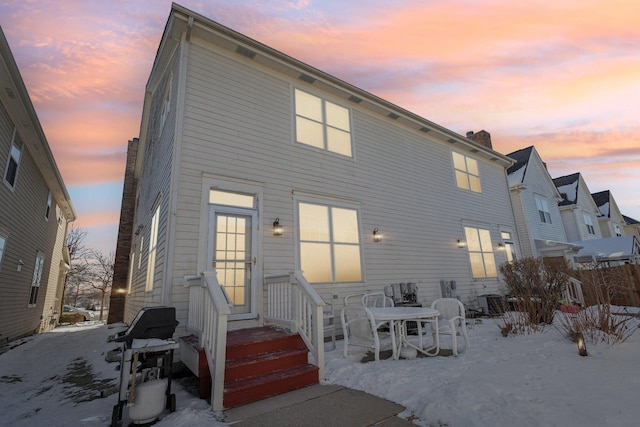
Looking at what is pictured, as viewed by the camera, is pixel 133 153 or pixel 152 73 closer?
pixel 152 73

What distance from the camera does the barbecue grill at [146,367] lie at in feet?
9.46

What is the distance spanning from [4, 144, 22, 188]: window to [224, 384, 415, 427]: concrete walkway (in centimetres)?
958

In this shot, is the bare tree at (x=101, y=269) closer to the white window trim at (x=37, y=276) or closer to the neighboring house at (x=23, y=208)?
the neighboring house at (x=23, y=208)

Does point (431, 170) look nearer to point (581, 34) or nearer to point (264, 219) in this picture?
point (581, 34)

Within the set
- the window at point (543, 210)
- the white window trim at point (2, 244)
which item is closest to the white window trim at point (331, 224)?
the white window trim at point (2, 244)

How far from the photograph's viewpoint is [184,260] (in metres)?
5.13

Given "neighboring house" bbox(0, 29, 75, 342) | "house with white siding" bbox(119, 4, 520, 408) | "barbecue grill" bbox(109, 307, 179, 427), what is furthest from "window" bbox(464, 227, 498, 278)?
"neighboring house" bbox(0, 29, 75, 342)

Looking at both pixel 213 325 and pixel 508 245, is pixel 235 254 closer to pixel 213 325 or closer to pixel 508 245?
pixel 213 325

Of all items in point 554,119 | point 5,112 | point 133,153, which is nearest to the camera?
point 5,112

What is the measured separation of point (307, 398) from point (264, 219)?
3.54 meters

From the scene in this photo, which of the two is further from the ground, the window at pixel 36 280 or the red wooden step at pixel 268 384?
the window at pixel 36 280

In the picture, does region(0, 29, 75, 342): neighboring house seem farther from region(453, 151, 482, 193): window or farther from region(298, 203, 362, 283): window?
region(453, 151, 482, 193): window

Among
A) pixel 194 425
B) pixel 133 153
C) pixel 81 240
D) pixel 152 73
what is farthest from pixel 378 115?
pixel 81 240

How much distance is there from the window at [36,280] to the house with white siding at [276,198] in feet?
22.6
